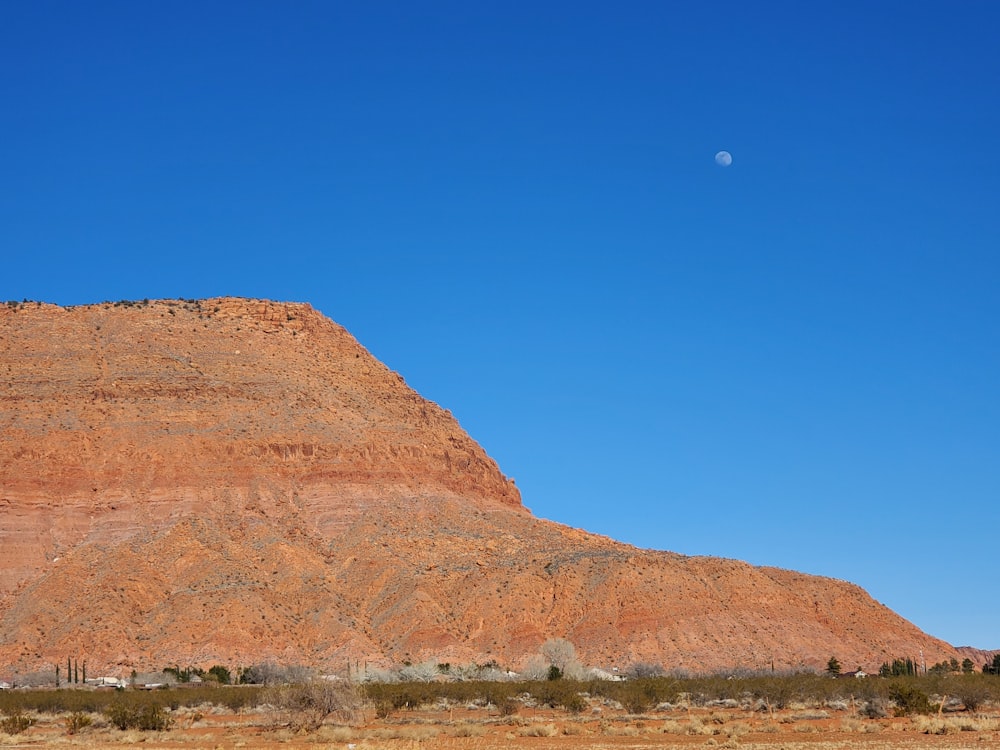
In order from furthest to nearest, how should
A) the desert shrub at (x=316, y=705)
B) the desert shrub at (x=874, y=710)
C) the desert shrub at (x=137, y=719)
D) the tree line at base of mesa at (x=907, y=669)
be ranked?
the tree line at base of mesa at (x=907, y=669)
the desert shrub at (x=874, y=710)
the desert shrub at (x=137, y=719)
the desert shrub at (x=316, y=705)

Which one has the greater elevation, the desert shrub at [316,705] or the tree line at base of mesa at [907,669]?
the desert shrub at [316,705]

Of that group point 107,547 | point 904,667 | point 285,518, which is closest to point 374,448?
point 285,518

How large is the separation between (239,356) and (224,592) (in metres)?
35.4

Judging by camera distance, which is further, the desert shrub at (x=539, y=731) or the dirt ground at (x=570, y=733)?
the desert shrub at (x=539, y=731)

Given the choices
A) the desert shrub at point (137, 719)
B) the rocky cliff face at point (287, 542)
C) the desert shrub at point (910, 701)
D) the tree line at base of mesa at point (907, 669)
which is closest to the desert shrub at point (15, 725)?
the desert shrub at point (137, 719)

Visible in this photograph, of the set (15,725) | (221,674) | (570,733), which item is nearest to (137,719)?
(15,725)

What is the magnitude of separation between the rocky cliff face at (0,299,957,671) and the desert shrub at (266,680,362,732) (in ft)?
131

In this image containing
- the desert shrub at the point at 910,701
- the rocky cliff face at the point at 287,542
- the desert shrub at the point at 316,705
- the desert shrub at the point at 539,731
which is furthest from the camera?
the rocky cliff face at the point at 287,542

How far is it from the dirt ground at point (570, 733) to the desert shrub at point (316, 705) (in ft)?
1.71

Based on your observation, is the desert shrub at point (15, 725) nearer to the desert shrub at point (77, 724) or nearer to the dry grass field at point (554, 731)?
the dry grass field at point (554, 731)

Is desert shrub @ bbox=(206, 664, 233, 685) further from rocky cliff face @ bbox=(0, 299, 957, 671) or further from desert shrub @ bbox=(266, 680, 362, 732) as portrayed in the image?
desert shrub @ bbox=(266, 680, 362, 732)

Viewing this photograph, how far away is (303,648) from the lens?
91.3 meters

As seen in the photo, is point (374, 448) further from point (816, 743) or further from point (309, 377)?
point (816, 743)

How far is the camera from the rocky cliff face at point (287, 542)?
9188 centimetres
